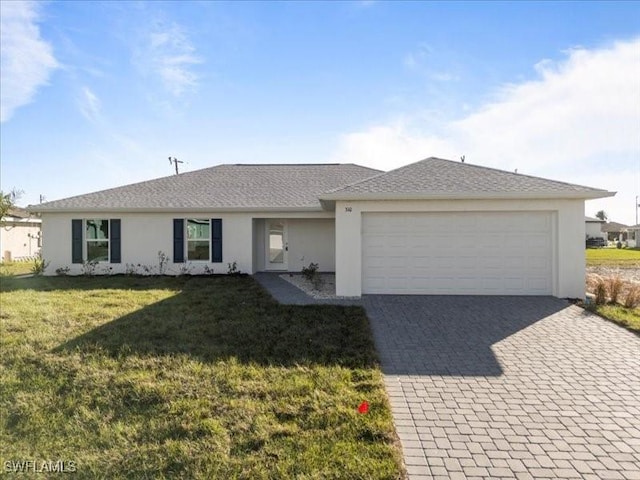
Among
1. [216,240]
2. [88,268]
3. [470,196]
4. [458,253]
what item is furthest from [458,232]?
[88,268]

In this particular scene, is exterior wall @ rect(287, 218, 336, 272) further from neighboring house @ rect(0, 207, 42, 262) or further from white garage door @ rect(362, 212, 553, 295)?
neighboring house @ rect(0, 207, 42, 262)

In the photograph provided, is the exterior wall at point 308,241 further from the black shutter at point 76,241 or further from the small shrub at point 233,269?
the black shutter at point 76,241

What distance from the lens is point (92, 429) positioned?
384 centimetres

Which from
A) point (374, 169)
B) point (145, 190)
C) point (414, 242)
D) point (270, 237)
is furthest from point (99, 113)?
point (374, 169)

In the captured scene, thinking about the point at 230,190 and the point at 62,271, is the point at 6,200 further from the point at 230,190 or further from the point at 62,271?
the point at 230,190

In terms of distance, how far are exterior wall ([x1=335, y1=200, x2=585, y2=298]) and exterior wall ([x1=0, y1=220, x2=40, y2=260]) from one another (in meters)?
23.3

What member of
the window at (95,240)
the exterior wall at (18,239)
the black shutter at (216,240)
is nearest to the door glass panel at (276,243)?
the black shutter at (216,240)

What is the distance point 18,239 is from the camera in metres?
25.7

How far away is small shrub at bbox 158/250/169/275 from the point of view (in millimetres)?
15086

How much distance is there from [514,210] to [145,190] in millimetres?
14823

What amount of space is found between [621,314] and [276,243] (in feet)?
39.9

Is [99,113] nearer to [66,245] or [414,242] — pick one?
[66,245]

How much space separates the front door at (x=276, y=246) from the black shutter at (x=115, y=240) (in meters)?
6.10

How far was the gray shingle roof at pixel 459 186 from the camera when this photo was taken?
9.99 meters
